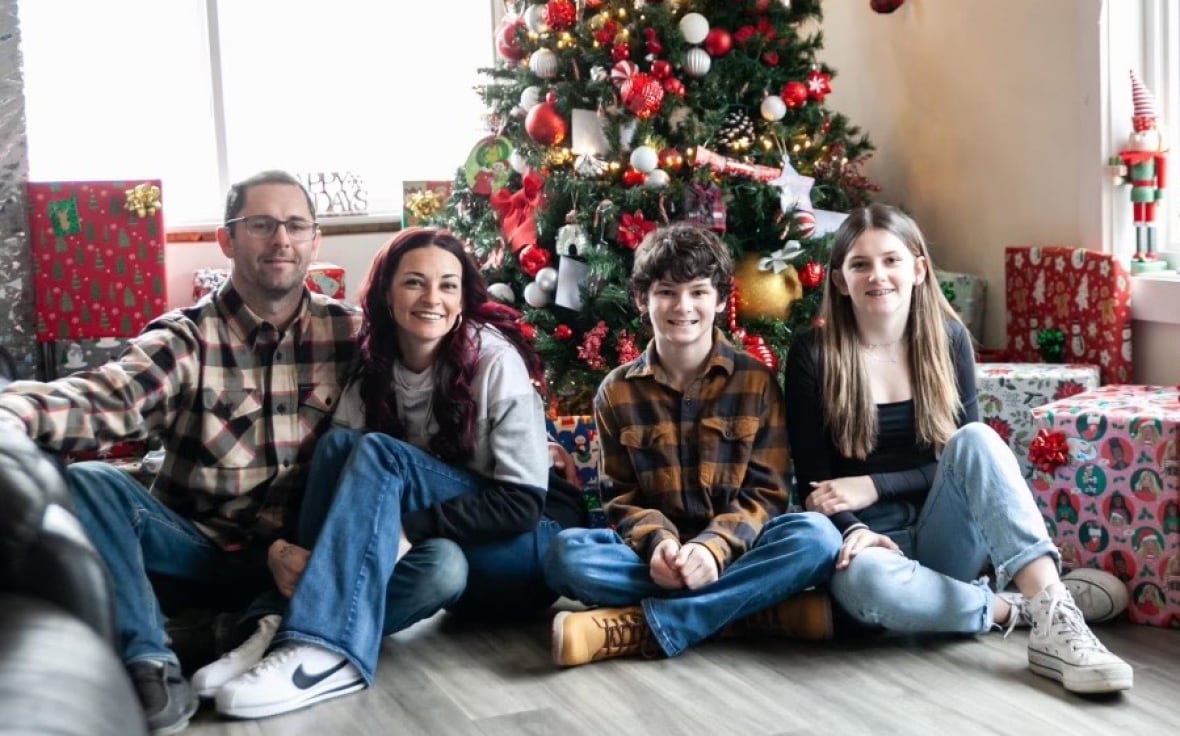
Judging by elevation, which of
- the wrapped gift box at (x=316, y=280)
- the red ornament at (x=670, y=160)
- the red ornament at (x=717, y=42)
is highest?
the red ornament at (x=717, y=42)

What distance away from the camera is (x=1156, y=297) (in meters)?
3.19

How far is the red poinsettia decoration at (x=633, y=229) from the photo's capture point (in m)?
3.52

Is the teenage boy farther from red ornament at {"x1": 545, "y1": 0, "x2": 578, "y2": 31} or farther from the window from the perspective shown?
the window

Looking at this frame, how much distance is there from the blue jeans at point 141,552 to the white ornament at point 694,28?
180cm

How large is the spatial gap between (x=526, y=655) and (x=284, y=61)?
328 cm

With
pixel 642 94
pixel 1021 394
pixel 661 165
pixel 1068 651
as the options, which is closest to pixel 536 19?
pixel 642 94

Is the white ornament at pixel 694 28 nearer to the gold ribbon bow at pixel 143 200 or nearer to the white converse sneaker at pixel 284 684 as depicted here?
the gold ribbon bow at pixel 143 200

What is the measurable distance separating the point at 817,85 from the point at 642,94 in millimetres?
508

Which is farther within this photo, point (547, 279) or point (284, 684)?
point (547, 279)

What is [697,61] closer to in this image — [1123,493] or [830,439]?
[830,439]

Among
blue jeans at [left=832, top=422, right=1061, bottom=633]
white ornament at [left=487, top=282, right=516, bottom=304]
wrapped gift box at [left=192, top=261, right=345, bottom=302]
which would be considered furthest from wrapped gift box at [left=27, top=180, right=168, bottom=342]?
blue jeans at [left=832, top=422, right=1061, bottom=633]

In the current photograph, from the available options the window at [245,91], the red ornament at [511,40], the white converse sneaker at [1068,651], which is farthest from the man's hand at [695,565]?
the window at [245,91]

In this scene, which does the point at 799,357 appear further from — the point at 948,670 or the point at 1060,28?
the point at 1060,28

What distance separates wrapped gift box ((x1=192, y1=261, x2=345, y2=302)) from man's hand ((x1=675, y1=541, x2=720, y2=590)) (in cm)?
213
